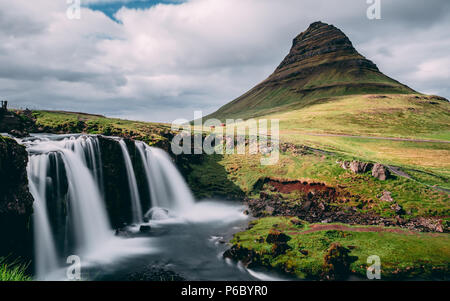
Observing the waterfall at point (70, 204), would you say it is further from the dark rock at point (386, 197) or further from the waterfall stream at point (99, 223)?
the dark rock at point (386, 197)

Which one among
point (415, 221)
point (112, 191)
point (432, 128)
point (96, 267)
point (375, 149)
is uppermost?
point (432, 128)

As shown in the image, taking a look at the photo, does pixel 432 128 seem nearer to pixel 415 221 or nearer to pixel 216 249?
pixel 415 221

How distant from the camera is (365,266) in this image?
20531 millimetres

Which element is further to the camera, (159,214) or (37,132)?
(37,132)

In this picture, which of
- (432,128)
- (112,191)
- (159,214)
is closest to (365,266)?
(159,214)

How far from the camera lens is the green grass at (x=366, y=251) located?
2006cm

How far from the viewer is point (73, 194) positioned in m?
27.2

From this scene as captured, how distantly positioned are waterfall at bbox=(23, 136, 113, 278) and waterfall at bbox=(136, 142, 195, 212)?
862cm

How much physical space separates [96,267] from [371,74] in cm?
22615

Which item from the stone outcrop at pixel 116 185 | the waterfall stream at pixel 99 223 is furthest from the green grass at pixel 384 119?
the stone outcrop at pixel 116 185

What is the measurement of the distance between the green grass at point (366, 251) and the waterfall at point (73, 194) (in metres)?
15.4

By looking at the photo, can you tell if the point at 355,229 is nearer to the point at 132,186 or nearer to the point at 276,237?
the point at 276,237

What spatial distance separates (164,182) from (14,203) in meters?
21.7
